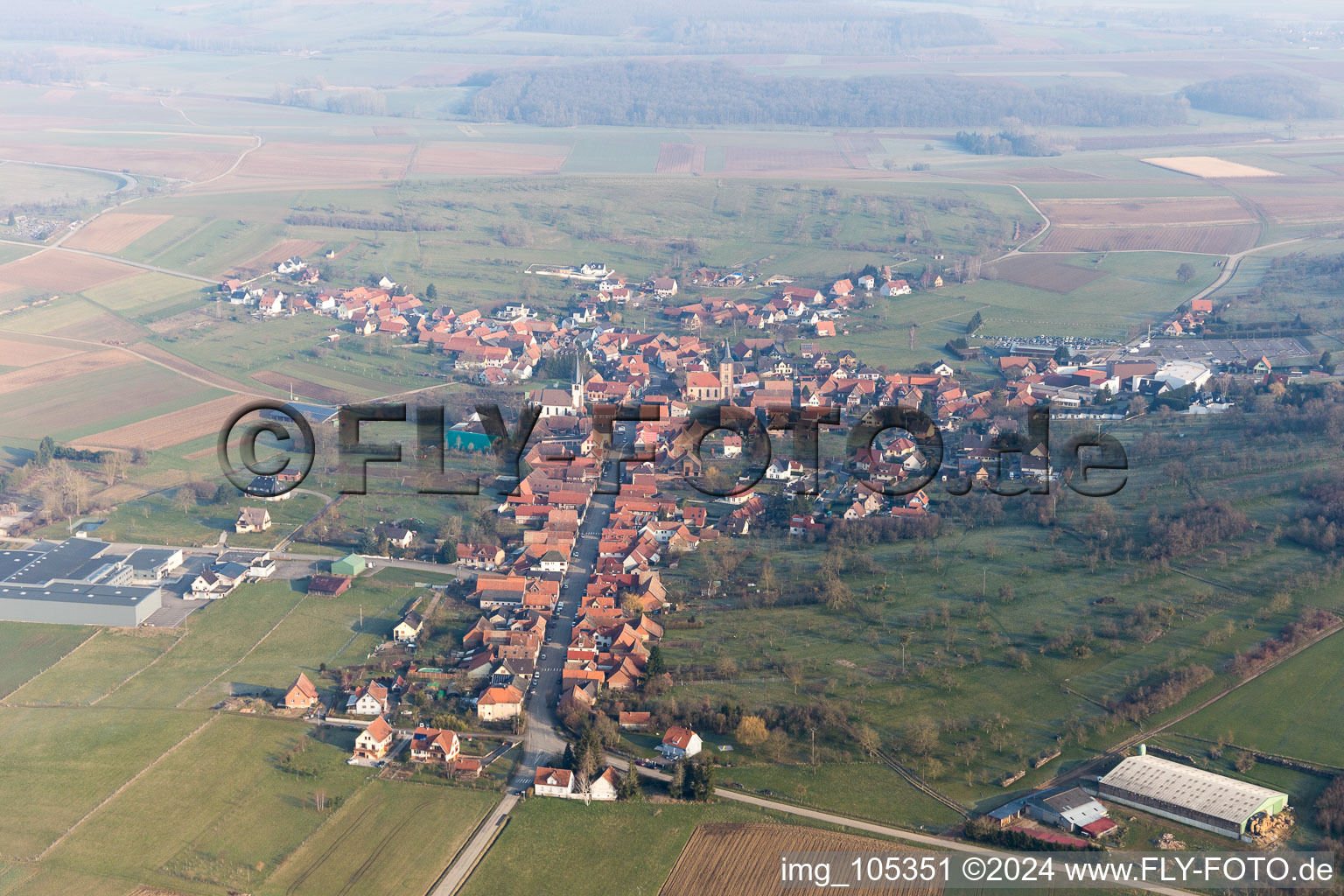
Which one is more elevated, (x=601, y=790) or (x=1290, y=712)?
(x=1290, y=712)

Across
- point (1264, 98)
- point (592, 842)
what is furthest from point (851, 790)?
point (1264, 98)

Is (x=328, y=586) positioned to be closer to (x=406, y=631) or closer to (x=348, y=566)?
(x=348, y=566)

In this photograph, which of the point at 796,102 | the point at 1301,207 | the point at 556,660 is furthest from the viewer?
the point at 796,102

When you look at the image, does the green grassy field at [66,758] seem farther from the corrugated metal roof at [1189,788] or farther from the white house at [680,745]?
the corrugated metal roof at [1189,788]

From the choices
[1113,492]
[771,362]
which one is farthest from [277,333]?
[1113,492]

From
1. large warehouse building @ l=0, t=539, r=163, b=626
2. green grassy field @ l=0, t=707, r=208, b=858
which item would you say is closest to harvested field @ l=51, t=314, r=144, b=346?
large warehouse building @ l=0, t=539, r=163, b=626

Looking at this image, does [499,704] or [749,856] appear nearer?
[749,856]

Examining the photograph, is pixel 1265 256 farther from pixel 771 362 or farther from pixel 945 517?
pixel 945 517
